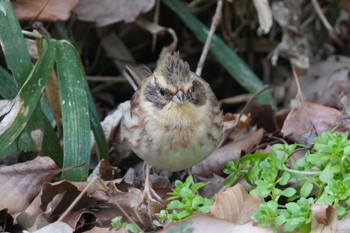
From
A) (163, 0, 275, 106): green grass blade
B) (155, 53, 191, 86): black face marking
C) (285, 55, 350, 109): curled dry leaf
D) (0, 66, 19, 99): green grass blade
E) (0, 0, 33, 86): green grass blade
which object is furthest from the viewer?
(163, 0, 275, 106): green grass blade

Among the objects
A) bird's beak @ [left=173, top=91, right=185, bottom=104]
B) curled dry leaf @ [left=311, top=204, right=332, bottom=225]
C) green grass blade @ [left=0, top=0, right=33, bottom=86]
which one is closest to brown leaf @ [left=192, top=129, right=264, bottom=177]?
bird's beak @ [left=173, top=91, right=185, bottom=104]

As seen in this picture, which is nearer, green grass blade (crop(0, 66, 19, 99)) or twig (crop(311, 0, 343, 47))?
green grass blade (crop(0, 66, 19, 99))

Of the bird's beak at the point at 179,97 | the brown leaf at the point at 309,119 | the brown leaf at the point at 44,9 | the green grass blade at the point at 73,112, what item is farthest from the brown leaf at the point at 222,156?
the brown leaf at the point at 44,9

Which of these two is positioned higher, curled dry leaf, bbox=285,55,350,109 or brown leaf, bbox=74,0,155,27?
brown leaf, bbox=74,0,155,27

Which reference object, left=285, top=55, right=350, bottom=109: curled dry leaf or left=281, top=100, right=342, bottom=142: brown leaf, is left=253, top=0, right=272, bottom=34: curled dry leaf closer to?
left=281, top=100, right=342, bottom=142: brown leaf

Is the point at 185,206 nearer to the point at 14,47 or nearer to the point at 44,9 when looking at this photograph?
the point at 14,47

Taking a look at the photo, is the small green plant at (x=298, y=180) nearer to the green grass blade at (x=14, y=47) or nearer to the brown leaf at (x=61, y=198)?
the brown leaf at (x=61, y=198)

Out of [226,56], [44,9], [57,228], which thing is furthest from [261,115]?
[57,228]

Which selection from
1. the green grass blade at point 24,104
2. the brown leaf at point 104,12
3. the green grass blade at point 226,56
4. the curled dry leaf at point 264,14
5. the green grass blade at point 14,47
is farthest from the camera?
the green grass blade at point 226,56
